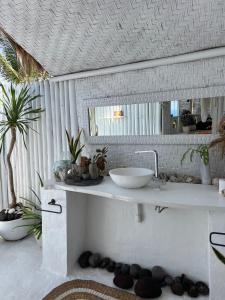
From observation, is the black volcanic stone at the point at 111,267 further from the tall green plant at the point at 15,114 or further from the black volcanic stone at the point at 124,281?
the tall green plant at the point at 15,114

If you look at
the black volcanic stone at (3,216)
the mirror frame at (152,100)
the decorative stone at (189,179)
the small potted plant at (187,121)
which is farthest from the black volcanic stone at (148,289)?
the black volcanic stone at (3,216)

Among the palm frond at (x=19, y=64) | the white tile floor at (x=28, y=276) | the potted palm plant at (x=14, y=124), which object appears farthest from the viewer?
the palm frond at (x=19, y=64)

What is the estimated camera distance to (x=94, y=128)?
237 centimetres

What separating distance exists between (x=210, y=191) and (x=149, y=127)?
722 mm

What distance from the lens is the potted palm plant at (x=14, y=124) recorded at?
263 centimetres

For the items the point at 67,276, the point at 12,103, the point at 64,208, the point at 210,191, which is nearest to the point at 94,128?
the point at 64,208

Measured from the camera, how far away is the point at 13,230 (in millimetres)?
2701

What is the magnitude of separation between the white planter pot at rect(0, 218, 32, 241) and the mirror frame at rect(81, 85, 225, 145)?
1.24m

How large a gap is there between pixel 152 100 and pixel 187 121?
0.34 m

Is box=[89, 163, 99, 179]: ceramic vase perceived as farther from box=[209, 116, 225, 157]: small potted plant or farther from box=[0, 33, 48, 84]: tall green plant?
box=[0, 33, 48, 84]: tall green plant

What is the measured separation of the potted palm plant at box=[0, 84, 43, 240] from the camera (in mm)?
2631

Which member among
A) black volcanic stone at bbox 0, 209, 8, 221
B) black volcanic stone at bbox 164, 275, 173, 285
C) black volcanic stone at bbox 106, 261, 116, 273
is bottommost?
black volcanic stone at bbox 106, 261, 116, 273

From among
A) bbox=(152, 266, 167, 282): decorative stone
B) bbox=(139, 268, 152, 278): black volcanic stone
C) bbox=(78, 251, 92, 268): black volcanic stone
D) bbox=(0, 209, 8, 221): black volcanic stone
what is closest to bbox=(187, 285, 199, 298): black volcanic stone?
bbox=(152, 266, 167, 282): decorative stone

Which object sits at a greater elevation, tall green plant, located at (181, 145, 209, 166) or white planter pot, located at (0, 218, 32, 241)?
tall green plant, located at (181, 145, 209, 166)
